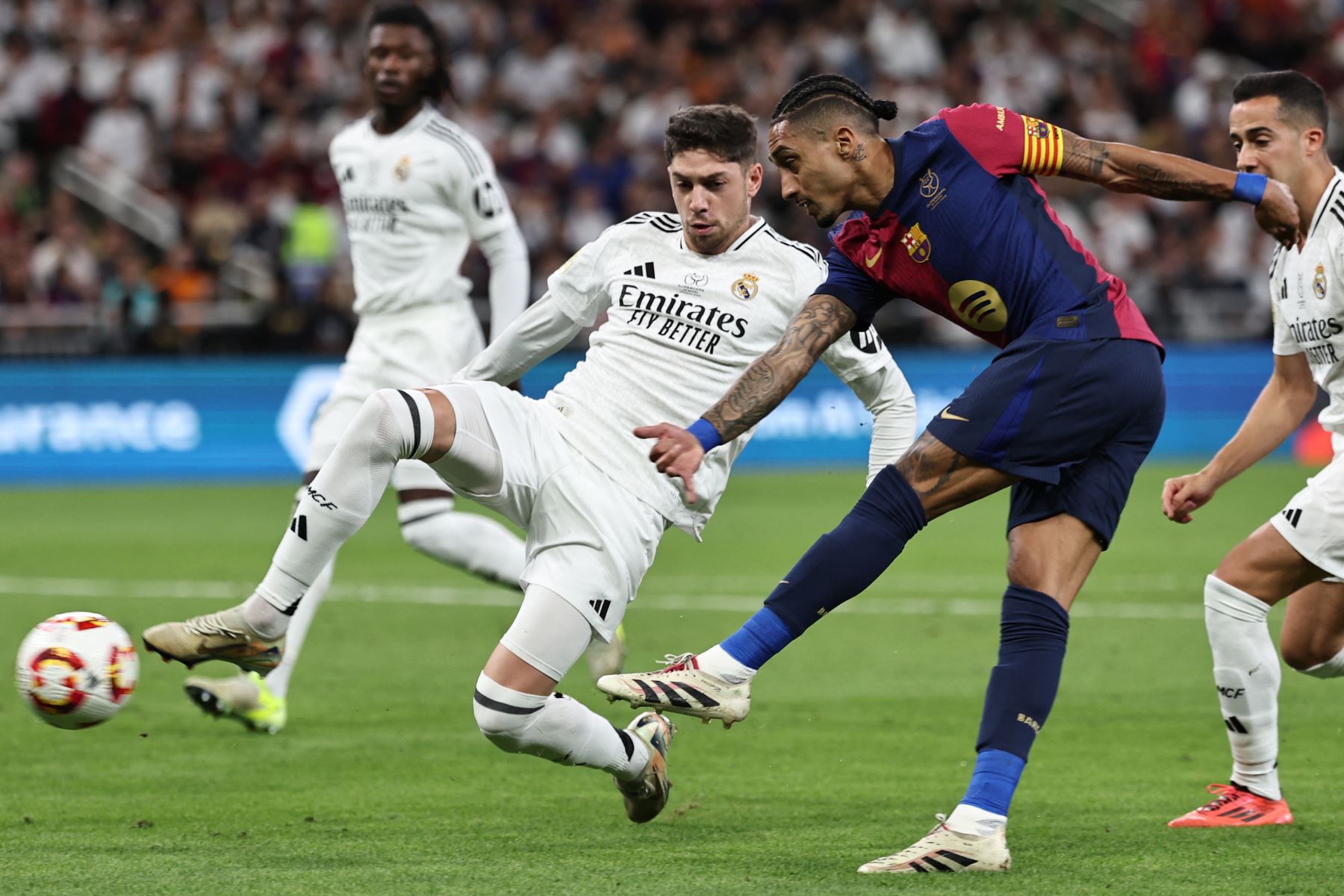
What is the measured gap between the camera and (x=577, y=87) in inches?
853

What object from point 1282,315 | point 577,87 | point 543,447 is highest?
point 577,87

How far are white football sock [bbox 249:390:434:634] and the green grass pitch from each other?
74 cm

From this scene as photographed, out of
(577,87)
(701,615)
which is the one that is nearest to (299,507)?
(701,615)

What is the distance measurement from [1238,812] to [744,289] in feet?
7.09

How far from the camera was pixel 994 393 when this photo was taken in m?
4.64

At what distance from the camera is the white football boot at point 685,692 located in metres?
4.52

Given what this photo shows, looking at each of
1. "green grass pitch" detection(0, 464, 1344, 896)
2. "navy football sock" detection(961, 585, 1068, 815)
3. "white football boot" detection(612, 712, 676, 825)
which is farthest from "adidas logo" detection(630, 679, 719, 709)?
"white football boot" detection(612, 712, 676, 825)

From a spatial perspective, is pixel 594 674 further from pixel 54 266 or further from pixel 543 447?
pixel 54 266

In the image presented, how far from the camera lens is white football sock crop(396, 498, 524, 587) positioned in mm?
7867

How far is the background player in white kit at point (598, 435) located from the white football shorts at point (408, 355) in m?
2.25

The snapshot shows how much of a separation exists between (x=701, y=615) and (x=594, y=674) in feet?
7.53

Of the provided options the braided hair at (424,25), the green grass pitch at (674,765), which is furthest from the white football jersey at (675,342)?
the braided hair at (424,25)

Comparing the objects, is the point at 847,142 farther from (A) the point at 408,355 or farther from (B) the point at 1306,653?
(A) the point at 408,355

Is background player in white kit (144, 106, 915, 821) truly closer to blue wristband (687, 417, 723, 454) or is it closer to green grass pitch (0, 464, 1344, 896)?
green grass pitch (0, 464, 1344, 896)
